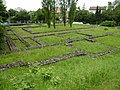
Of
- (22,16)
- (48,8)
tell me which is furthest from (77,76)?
(22,16)

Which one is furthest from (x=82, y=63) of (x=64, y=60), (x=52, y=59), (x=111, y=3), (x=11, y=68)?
(x=111, y=3)

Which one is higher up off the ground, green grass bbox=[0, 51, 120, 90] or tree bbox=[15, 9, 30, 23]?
tree bbox=[15, 9, 30, 23]

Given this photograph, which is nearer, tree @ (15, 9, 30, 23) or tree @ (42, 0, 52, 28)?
tree @ (42, 0, 52, 28)

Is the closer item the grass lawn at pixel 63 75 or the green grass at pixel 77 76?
the grass lawn at pixel 63 75

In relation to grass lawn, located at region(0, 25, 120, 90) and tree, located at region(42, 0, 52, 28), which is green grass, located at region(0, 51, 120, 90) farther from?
tree, located at region(42, 0, 52, 28)

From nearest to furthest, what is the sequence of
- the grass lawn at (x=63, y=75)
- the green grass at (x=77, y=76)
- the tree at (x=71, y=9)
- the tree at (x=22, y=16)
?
1. the grass lawn at (x=63, y=75)
2. the green grass at (x=77, y=76)
3. the tree at (x=71, y=9)
4. the tree at (x=22, y=16)

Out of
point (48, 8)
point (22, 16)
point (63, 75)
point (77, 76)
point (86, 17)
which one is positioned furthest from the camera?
point (86, 17)

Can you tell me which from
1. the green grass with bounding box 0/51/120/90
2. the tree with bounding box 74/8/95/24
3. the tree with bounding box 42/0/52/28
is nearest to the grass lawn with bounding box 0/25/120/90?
the green grass with bounding box 0/51/120/90

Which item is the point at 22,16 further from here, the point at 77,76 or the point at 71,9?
the point at 77,76

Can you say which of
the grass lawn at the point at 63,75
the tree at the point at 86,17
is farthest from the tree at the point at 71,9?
the grass lawn at the point at 63,75

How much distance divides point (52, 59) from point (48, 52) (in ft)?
7.41

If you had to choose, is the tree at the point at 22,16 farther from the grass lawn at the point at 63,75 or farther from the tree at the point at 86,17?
the grass lawn at the point at 63,75

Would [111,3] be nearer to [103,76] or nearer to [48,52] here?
[48,52]

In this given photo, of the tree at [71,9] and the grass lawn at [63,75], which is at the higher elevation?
the tree at [71,9]
